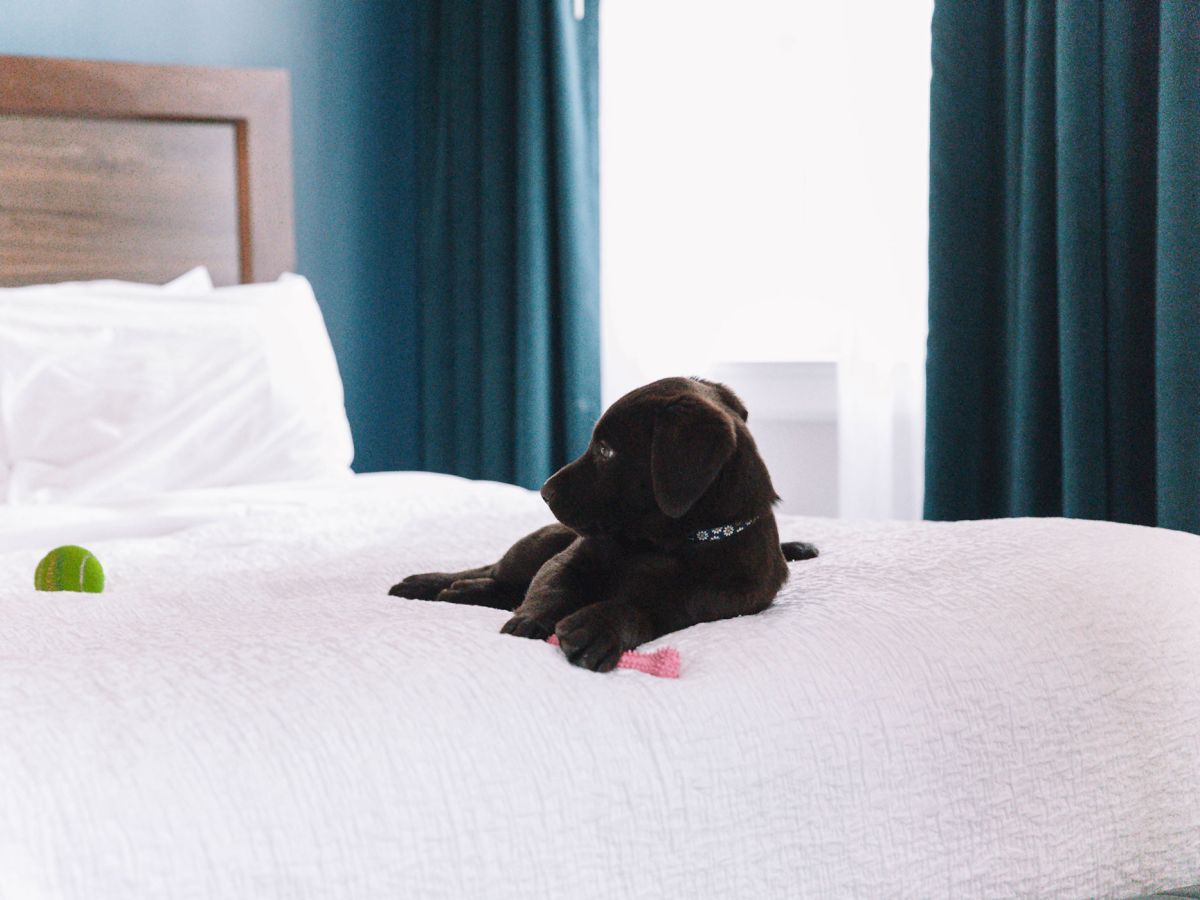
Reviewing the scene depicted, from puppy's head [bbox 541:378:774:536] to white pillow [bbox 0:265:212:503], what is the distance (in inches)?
62.6

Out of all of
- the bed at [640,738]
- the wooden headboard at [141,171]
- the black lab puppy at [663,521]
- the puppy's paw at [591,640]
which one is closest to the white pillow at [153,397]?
the wooden headboard at [141,171]

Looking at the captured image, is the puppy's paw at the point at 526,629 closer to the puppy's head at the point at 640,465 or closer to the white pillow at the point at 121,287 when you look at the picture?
the puppy's head at the point at 640,465

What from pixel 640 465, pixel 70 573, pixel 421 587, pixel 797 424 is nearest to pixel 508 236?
pixel 797 424

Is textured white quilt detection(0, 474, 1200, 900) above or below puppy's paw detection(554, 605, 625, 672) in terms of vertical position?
below

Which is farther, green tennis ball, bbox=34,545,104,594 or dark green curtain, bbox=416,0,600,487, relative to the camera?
dark green curtain, bbox=416,0,600,487

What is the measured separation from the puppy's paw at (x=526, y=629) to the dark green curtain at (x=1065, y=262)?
135cm

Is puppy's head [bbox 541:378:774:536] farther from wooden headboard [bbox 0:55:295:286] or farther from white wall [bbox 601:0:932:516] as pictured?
wooden headboard [bbox 0:55:295:286]

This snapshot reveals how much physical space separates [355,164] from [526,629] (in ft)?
8.59

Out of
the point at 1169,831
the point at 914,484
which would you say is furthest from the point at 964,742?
the point at 914,484

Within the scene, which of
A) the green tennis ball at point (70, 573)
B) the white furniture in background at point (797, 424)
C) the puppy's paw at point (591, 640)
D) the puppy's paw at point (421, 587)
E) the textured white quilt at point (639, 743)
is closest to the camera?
the textured white quilt at point (639, 743)

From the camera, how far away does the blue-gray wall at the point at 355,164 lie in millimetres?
3207

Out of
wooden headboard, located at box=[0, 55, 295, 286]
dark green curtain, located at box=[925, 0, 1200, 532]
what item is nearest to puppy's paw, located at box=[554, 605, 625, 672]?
dark green curtain, located at box=[925, 0, 1200, 532]

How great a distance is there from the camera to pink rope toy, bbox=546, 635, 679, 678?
975 millimetres

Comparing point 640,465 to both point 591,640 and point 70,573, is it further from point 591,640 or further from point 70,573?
point 70,573
